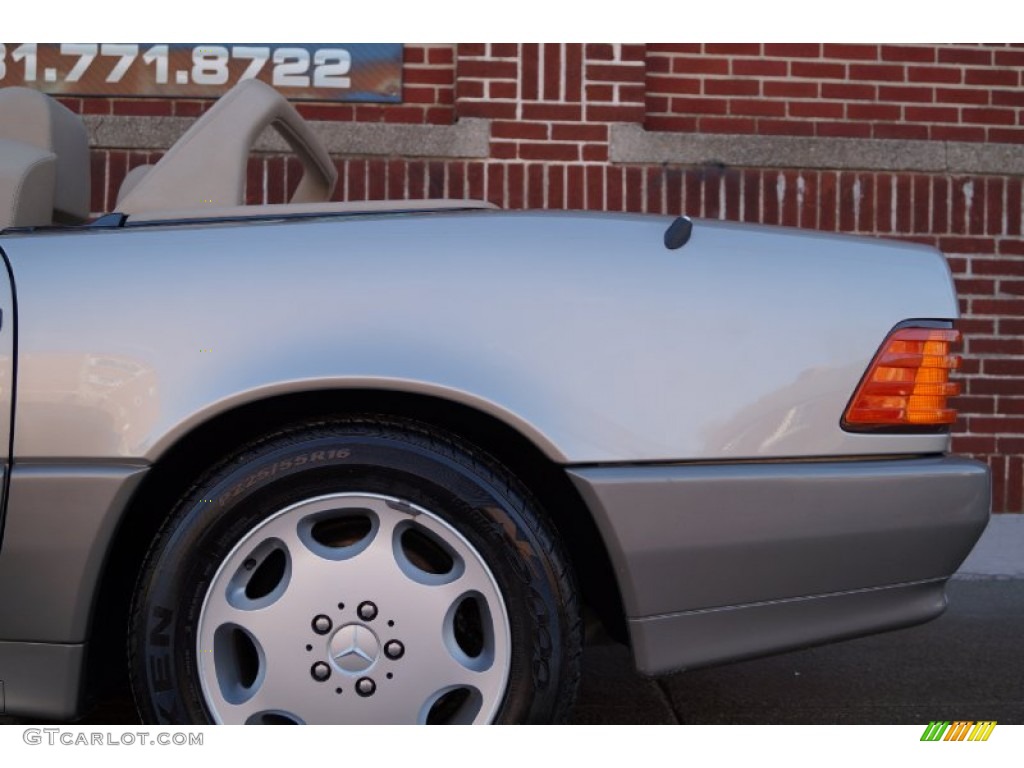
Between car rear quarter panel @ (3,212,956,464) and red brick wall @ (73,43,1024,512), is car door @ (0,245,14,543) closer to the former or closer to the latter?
car rear quarter panel @ (3,212,956,464)

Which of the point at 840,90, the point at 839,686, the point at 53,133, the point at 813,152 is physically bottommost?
the point at 839,686

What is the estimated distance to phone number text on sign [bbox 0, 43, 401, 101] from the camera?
4.88 metres

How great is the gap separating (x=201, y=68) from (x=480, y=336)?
143 inches

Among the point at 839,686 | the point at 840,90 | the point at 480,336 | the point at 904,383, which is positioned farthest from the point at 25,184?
the point at 840,90

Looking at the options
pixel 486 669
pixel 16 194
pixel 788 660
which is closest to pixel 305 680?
pixel 486 669

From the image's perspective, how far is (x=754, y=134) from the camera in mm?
4922

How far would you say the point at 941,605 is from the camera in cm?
202

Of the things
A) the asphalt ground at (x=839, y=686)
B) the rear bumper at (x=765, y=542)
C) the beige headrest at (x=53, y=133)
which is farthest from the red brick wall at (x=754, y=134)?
the rear bumper at (x=765, y=542)

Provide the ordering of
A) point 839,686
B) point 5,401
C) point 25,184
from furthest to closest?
point 839,686, point 25,184, point 5,401

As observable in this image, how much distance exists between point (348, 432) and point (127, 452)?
0.38 metres

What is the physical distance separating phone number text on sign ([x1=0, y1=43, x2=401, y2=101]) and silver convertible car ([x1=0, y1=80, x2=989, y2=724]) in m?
3.18
